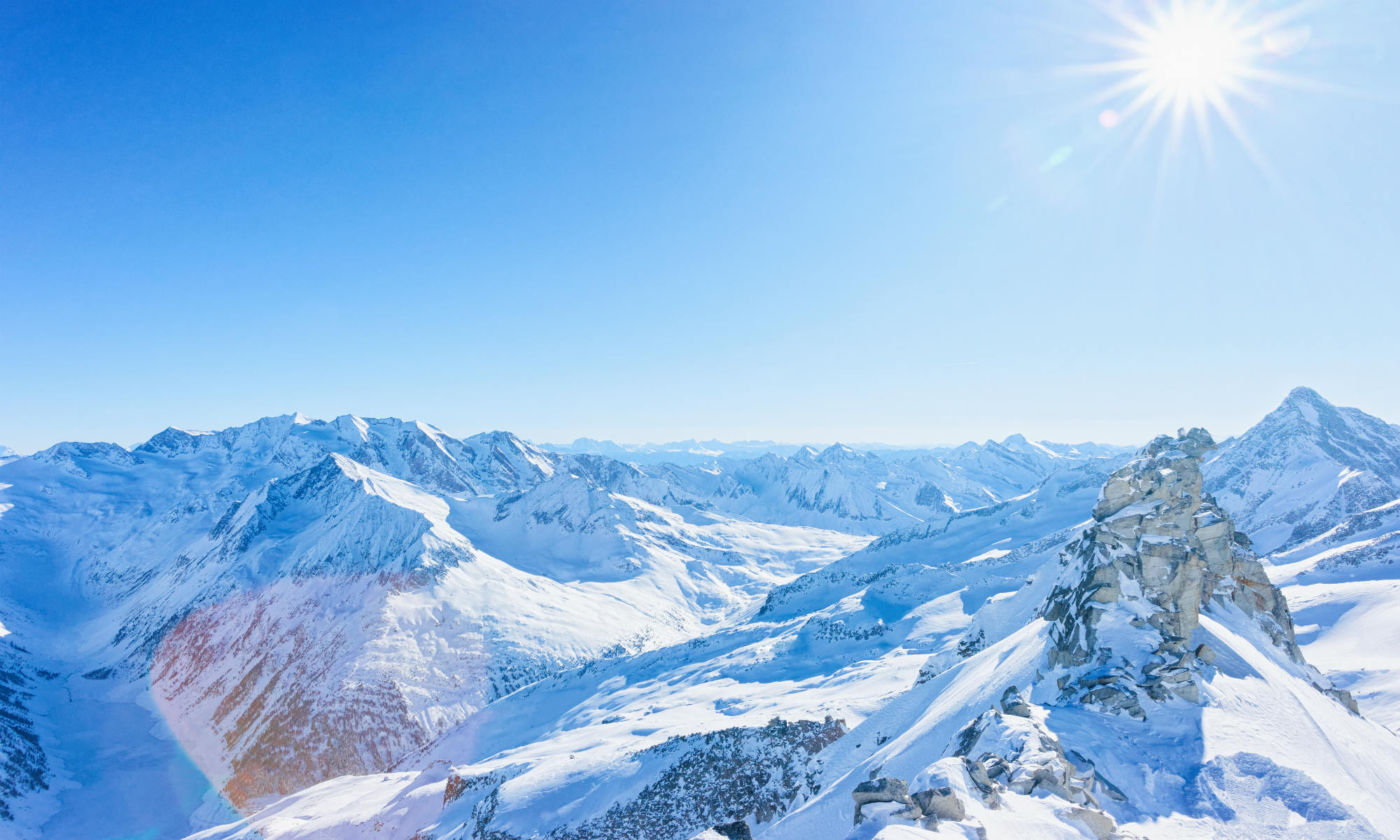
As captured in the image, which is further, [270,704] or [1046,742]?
[270,704]

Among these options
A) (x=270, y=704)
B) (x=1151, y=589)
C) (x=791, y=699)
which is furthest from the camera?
(x=270, y=704)

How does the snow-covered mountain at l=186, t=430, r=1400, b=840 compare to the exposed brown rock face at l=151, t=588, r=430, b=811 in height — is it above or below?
above

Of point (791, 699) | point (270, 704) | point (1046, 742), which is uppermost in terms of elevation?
point (1046, 742)

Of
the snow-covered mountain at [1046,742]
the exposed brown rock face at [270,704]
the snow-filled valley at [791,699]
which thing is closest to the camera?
the snow-covered mountain at [1046,742]

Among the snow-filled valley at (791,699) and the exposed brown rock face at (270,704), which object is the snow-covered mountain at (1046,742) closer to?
the snow-filled valley at (791,699)

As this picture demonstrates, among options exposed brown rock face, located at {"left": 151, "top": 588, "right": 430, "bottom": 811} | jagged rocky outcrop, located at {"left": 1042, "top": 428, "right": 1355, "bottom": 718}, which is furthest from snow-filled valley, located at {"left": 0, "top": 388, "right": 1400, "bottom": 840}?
exposed brown rock face, located at {"left": 151, "top": 588, "right": 430, "bottom": 811}

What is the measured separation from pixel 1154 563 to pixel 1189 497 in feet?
30.3

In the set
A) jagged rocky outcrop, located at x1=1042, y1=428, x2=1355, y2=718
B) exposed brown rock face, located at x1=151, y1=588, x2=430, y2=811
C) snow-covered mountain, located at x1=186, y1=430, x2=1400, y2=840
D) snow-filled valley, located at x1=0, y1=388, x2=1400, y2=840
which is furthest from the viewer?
exposed brown rock face, located at x1=151, y1=588, x2=430, y2=811

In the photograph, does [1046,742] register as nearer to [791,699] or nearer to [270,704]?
[791,699]

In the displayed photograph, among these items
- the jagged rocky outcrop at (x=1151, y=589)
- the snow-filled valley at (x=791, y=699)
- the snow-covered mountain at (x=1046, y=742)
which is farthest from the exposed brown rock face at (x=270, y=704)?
the jagged rocky outcrop at (x=1151, y=589)

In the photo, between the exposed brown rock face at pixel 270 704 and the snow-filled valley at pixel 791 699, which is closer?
the snow-filled valley at pixel 791 699

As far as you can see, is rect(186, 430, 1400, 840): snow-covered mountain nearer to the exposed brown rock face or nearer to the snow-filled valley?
the snow-filled valley

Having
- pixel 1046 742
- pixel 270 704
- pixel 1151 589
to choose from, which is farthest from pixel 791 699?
pixel 270 704

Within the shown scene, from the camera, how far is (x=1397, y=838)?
1873 cm
